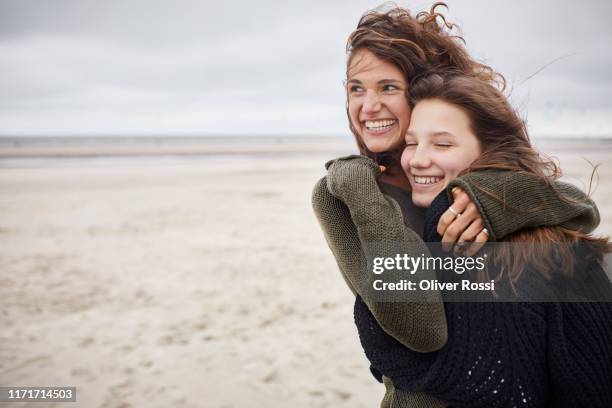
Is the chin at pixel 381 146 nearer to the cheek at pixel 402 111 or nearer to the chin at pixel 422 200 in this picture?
the cheek at pixel 402 111

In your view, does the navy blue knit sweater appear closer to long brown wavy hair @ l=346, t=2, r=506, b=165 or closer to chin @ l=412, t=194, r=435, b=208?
chin @ l=412, t=194, r=435, b=208

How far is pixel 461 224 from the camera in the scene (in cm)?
Answer: 147

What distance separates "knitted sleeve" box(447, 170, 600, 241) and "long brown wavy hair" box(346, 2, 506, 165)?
0.58 meters

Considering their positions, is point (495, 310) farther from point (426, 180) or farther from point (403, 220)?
point (426, 180)

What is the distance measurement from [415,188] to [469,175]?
30 centimetres

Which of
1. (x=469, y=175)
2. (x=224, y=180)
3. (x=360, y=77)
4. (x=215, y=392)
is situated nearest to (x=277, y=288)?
(x=215, y=392)

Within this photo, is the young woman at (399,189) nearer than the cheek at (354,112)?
Yes

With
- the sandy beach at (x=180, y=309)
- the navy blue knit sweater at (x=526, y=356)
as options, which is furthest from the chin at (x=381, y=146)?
the sandy beach at (x=180, y=309)

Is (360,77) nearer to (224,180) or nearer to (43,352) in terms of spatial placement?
(43,352)

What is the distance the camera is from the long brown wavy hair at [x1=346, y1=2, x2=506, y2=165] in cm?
201

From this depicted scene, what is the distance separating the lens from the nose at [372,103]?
204 cm

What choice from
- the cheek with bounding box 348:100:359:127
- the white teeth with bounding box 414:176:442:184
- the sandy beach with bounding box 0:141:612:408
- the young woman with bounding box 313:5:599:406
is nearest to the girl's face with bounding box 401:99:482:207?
the white teeth with bounding box 414:176:442:184

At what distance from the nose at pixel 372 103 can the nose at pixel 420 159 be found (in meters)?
0.34

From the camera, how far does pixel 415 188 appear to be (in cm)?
185
